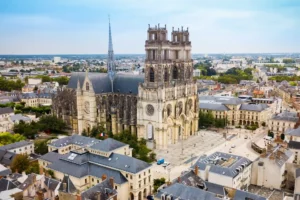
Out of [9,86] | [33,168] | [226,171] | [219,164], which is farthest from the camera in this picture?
[9,86]

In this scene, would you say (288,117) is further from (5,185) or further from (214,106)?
(5,185)

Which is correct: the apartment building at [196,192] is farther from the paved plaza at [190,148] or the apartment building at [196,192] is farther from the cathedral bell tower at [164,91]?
the cathedral bell tower at [164,91]

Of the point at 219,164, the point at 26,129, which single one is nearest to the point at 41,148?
the point at 26,129

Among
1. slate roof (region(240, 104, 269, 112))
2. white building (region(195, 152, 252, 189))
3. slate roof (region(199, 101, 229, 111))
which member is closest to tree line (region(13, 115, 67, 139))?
slate roof (region(199, 101, 229, 111))

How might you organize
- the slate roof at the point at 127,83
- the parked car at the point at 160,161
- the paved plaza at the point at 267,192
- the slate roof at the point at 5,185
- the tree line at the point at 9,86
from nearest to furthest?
the slate roof at the point at 5,185 < the paved plaza at the point at 267,192 < the parked car at the point at 160,161 < the slate roof at the point at 127,83 < the tree line at the point at 9,86

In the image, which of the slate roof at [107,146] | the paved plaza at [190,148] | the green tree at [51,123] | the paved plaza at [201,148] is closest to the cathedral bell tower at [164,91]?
the paved plaza at [190,148]
